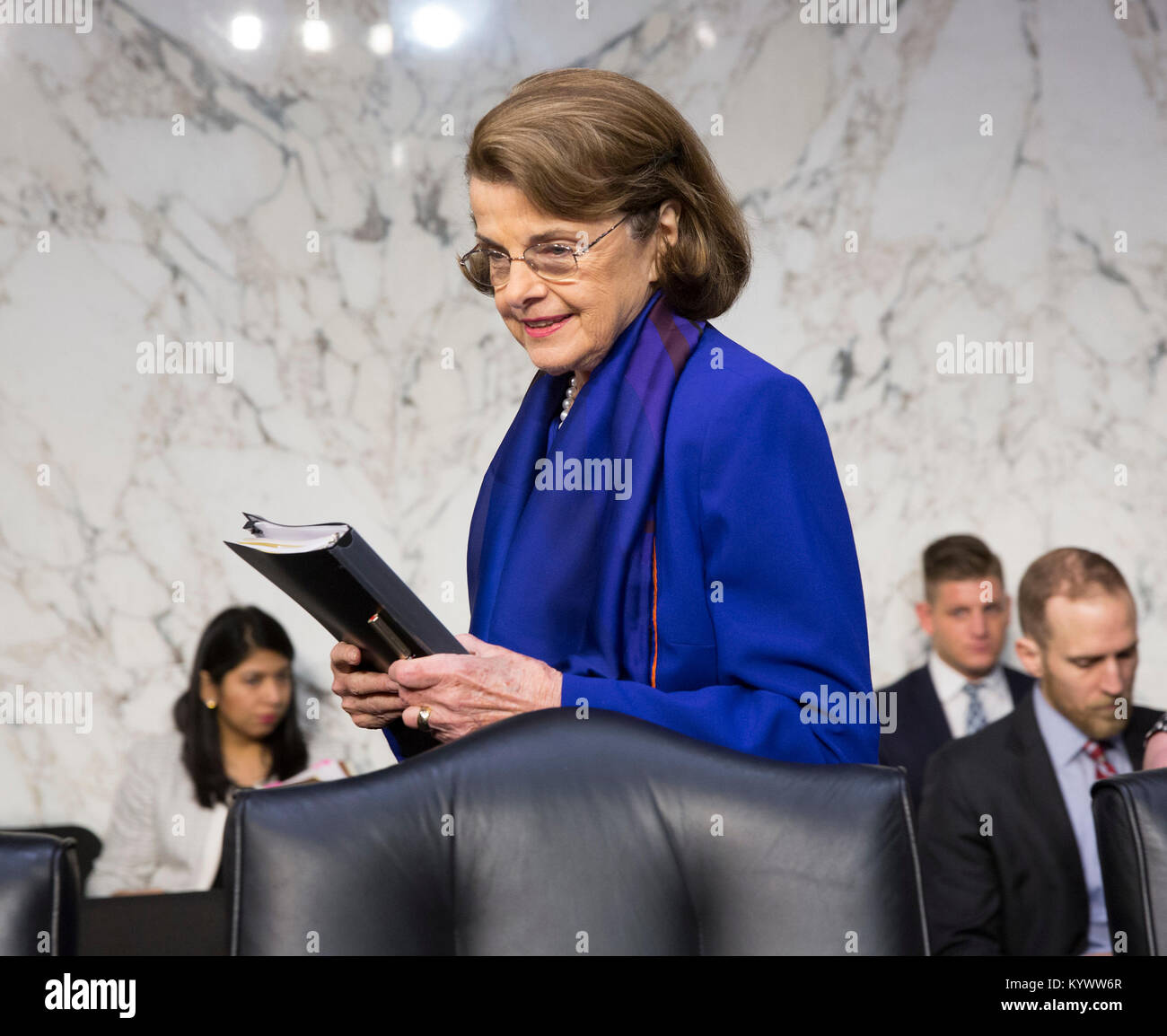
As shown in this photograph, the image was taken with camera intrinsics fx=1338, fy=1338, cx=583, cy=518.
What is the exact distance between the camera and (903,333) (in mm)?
4230

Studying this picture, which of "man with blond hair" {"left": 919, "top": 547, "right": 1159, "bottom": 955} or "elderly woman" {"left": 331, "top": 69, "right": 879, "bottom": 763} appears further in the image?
"man with blond hair" {"left": 919, "top": 547, "right": 1159, "bottom": 955}

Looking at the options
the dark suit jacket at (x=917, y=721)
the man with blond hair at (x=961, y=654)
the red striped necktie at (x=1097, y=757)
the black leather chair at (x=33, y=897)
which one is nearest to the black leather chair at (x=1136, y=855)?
the black leather chair at (x=33, y=897)

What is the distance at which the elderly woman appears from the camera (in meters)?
1.32

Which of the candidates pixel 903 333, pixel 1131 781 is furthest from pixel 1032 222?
pixel 1131 781

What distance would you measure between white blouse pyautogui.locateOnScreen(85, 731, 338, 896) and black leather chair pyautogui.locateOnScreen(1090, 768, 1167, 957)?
2983 mm

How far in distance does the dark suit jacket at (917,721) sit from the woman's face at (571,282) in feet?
8.02

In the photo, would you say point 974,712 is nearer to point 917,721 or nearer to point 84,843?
point 917,721

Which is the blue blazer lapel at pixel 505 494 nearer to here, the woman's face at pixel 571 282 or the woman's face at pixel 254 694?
the woman's face at pixel 571 282

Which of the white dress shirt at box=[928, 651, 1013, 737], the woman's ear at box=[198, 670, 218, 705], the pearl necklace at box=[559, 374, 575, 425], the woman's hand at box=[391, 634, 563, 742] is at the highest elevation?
the pearl necklace at box=[559, 374, 575, 425]

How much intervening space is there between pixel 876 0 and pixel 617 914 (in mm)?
3812

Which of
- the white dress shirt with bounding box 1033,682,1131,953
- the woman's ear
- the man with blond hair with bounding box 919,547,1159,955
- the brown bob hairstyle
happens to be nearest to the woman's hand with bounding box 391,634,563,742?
the brown bob hairstyle

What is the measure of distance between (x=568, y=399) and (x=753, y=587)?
0.46 metres

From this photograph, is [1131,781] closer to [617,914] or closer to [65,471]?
[617,914]

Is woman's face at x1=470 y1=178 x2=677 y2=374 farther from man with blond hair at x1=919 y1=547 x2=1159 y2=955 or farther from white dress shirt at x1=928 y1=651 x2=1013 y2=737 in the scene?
white dress shirt at x1=928 y1=651 x2=1013 y2=737
